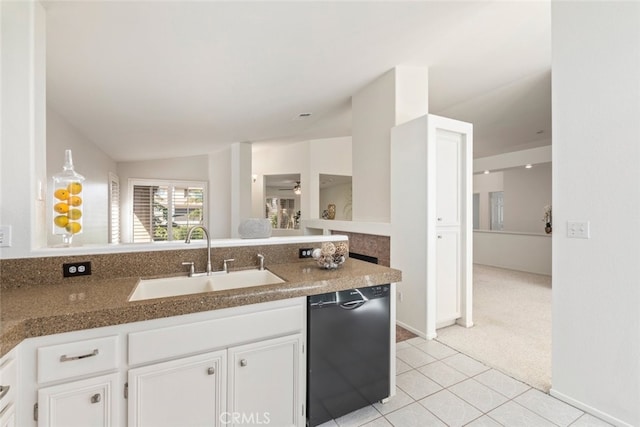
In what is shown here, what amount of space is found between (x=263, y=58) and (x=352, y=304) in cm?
249

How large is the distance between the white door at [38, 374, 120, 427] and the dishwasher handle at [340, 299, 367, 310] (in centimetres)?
112

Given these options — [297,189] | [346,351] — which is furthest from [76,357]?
[297,189]

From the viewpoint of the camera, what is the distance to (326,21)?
2383mm

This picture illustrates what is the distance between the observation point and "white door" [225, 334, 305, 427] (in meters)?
1.39

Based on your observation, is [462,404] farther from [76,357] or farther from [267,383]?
[76,357]

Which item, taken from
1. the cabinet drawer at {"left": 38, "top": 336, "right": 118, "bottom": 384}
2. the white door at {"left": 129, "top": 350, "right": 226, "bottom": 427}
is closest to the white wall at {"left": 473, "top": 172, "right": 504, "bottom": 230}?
the white door at {"left": 129, "top": 350, "right": 226, "bottom": 427}

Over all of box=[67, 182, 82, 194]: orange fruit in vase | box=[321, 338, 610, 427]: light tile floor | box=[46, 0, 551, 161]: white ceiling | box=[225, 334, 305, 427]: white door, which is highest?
box=[46, 0, 551, 161]: white ceiling

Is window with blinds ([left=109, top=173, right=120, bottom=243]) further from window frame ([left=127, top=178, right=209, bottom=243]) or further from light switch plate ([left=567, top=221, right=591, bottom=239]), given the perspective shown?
light switch plate ([left=567, top=221, right=591, bottom=239])

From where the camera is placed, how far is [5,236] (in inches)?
57.3

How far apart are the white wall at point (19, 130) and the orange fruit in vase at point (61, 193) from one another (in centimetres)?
10

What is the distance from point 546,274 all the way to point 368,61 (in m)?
5.60

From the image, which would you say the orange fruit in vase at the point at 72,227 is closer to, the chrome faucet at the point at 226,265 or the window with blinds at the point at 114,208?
the chrome faucet at the point at 226,265

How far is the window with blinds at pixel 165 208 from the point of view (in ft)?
22.0

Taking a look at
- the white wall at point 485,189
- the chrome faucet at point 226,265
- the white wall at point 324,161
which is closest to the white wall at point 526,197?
the white wall at point 485,189
